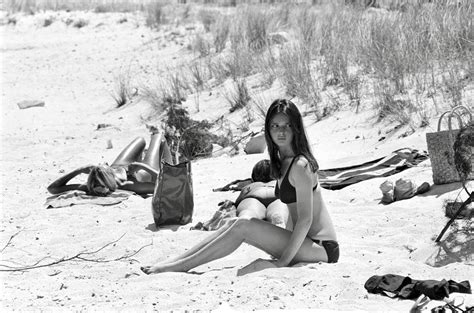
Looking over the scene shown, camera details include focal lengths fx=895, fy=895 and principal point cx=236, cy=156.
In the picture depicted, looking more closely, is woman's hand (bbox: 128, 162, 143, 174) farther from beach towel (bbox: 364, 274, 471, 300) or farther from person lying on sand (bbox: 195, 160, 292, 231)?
beach towel (bbox: 364, 274, 471, 300)

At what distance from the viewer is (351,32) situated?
1183 cm

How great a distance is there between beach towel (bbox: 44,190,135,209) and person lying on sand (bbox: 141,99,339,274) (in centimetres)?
241

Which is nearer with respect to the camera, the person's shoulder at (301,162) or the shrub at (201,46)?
the person's shoulder at (301,162)

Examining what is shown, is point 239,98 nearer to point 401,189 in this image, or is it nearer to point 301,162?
point 401,189

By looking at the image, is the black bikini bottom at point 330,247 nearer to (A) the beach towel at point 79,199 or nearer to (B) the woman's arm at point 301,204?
(B) the woman's arm at point 301,204

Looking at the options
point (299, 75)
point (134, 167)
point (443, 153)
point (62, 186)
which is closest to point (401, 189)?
point (443, 153)

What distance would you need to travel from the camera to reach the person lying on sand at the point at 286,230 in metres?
5.23

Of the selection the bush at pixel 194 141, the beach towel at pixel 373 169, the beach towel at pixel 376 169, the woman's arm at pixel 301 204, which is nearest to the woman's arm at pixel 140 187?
the beach towel at pixel 373 169

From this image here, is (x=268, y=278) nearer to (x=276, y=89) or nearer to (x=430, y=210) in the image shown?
(x=430, y=210)

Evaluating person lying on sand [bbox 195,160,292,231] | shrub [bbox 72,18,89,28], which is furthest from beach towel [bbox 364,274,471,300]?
shrub [bbox 72,18,89,28]

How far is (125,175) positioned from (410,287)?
4.00 m

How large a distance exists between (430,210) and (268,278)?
6.09 feet

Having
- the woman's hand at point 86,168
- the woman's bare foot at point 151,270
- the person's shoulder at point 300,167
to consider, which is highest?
the person's shoulder at point 300,167

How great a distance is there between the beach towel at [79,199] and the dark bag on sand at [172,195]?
108 centimetres
